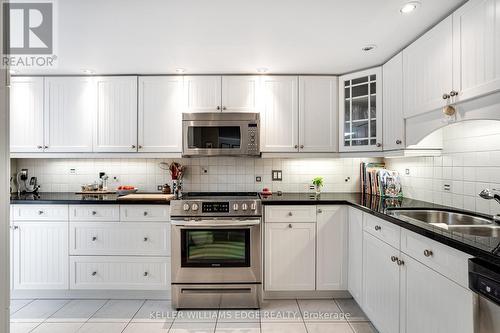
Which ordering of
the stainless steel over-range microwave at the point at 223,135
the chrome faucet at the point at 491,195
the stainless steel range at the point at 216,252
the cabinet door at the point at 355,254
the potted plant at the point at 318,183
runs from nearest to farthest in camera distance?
the chrome faucet at the point at 491,195 < the cabinet door at the point at 355,254 < the stainless steel range at the point at 216,252 < the stainless steel over-range microwave at the point at 223,135 < the potted plant at the point at 318,183

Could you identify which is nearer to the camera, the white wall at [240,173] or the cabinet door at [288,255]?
the cabinet door at [288,255]

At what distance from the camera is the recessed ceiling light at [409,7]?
5.61ft

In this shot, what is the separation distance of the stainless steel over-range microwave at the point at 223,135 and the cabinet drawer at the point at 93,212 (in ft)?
2.93

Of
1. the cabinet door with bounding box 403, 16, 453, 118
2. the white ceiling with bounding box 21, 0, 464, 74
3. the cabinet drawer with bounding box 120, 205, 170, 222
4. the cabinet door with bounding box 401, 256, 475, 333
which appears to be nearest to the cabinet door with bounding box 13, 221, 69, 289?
the cabinet drawer with bounding box 120, 205, 170, 222

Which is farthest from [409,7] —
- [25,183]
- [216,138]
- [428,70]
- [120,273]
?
[25,183]

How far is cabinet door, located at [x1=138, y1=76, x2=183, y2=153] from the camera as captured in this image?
3.03 metres

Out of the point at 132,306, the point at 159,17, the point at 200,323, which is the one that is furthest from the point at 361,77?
the point at 132,306

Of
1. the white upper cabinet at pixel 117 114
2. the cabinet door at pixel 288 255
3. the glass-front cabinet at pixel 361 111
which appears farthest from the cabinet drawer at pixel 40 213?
the glass-front cabinet at pixel 361 111

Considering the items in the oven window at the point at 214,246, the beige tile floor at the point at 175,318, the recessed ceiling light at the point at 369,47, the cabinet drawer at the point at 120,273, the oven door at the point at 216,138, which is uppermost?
the recessed ceiling light at the point at 369,47

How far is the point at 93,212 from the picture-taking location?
273 centimetres

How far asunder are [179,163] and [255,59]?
1452 mm

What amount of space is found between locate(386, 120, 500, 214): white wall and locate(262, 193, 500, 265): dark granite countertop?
0.30 ft

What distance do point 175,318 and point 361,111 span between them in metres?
2.60

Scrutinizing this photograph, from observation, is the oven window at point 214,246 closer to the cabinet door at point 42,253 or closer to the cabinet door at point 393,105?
the cabinet door at point 42,253
